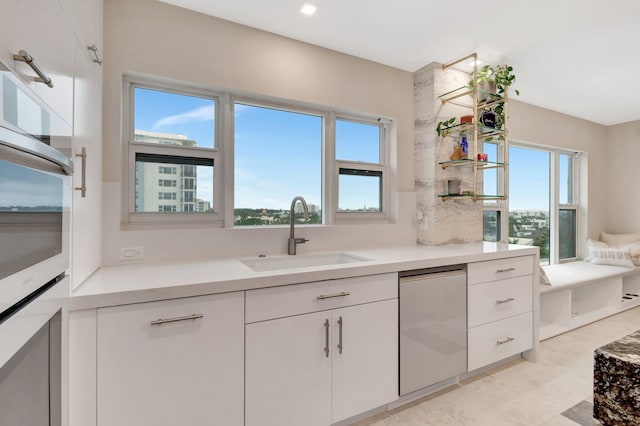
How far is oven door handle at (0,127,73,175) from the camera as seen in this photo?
600 mm

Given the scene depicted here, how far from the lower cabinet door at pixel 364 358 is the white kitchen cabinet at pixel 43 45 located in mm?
1438

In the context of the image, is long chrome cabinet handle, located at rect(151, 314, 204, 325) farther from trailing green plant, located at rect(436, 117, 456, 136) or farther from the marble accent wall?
trailing green plant, located at rect(436, 117, 456, 136)

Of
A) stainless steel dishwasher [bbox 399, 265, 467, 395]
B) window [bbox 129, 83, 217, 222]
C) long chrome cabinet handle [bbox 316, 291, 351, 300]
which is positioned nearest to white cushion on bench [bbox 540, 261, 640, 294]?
stainless steel dishwasher [bbox 399, 265, 467, 395]

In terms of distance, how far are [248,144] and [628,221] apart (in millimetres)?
5362

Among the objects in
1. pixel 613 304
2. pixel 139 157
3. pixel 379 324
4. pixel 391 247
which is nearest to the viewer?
pixel 379 324

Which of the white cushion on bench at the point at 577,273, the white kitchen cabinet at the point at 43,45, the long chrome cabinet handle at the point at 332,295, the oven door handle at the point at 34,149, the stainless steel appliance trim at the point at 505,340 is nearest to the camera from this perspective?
the oven door handle at the point at 34,149

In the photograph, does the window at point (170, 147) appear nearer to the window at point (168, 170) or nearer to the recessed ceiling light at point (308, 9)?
the window at point (168, 170)

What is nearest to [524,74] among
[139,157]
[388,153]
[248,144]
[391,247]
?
[388,153]

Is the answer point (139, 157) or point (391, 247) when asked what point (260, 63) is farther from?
point (391, 247)

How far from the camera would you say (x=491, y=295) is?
2234 mm

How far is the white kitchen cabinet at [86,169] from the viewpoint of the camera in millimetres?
1231

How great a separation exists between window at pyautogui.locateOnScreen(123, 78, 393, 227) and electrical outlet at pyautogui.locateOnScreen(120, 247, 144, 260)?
199mm

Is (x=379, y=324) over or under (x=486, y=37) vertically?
under

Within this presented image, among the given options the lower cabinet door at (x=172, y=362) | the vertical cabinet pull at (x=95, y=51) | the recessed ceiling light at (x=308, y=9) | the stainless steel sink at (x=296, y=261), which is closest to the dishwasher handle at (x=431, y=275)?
the stainless steel sink at (x=296, y=261)
